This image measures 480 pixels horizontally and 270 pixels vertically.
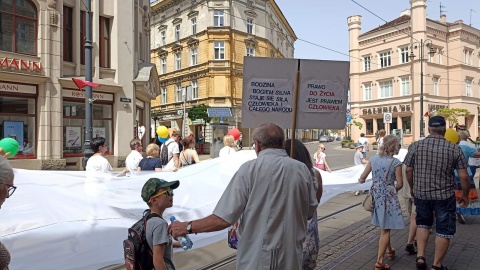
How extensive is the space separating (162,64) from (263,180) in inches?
2022

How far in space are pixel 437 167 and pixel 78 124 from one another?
17546 millimetres

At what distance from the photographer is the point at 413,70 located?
48.6 m

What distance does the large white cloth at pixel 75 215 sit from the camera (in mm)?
4170

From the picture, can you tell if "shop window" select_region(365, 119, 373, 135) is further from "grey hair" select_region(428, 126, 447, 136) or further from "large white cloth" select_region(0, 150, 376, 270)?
"large white cloth" select_region(0, 150, 376, 270)

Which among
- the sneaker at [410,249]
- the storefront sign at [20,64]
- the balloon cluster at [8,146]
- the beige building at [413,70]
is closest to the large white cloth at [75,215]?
the balloon cluster at [8,146]

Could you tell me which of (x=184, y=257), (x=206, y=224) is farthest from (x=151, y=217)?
(x=184, y=257)

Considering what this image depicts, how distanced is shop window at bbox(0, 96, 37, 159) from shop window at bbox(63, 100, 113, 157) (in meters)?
1.41

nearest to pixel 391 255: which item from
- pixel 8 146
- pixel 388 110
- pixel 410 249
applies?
pixel 410 249

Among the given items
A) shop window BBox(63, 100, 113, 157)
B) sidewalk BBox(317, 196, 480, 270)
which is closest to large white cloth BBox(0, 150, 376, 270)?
sidewalk BBox(317, 196, 480, 270)

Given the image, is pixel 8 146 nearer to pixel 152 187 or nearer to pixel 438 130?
pixel 152 187

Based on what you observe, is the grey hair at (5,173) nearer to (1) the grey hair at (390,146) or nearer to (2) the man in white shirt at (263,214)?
(2) the man in white shirt at (263,214)

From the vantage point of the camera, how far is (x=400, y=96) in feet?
166

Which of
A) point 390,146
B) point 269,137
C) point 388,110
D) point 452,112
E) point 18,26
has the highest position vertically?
point 18,26

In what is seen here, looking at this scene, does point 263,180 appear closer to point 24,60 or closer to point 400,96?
point 24,60
